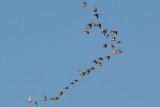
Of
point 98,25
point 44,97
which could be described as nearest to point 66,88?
point 44,97

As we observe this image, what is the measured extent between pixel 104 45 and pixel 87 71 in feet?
22.3

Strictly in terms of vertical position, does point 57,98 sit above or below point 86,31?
below

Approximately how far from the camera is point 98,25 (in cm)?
9294

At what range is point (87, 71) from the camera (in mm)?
98625

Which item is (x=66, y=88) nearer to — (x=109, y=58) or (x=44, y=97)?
(x=44, y=97)

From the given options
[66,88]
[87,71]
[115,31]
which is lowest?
[66,88]

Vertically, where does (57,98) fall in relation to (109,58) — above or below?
below

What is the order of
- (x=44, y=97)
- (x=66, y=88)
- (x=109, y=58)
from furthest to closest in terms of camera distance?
(x=109, y=58), (x=44, y=97), (x=66, y=88)

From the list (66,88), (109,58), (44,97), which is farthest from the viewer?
(109,58)

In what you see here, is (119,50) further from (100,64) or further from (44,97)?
(44,97)

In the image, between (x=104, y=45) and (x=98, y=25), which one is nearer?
(x=98, y=25)

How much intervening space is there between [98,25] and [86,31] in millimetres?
2958

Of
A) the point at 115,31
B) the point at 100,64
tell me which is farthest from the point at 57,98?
the point at 115,31

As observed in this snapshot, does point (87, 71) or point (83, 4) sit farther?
point (87, 71)
